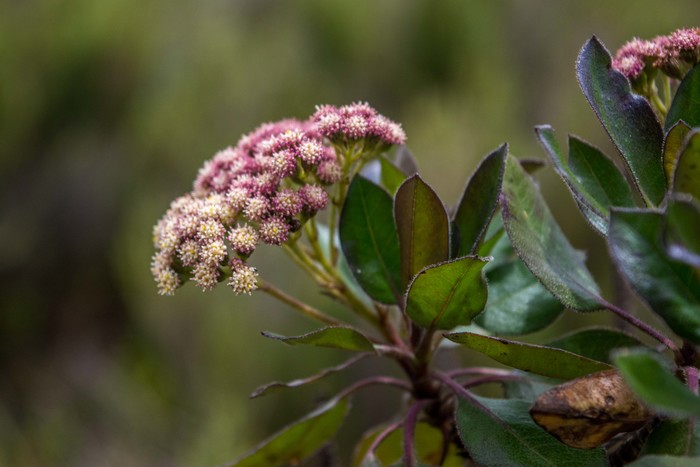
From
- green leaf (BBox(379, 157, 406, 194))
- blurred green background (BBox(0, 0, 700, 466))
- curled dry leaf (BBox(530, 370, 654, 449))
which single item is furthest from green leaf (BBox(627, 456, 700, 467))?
blurred green background (BBox(0, 0, 700, 466))

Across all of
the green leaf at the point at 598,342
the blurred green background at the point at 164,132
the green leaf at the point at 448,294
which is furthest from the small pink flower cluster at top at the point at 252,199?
the blurred green background at the point at 164,132

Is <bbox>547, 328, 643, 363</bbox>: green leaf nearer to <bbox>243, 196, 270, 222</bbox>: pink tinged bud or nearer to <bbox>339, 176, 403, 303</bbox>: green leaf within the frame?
<bbox>339, 176, 403, 303</bbox>: green leaf

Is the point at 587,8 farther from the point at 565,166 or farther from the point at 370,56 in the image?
the point at 565,166

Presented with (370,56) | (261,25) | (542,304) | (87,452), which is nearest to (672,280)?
(542,304)

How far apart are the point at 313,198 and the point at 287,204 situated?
0.03m

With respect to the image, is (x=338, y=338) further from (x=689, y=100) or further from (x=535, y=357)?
(x=689, y=100)

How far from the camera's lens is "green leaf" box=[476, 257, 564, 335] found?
2.06 ft

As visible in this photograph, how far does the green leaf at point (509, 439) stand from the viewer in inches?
18.5

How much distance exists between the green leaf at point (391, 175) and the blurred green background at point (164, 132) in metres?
2.33

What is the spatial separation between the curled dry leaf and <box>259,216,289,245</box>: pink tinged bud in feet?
0.75

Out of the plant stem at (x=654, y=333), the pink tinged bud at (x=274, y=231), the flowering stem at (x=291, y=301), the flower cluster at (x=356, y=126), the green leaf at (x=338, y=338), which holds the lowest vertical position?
the plant stem at (x=654, y=333)

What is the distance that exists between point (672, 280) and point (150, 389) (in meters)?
3.46

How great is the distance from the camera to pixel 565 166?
0.50 metres

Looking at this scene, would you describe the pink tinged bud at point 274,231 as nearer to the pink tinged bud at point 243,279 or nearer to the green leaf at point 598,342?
the pink tinged bud at point 243,279
